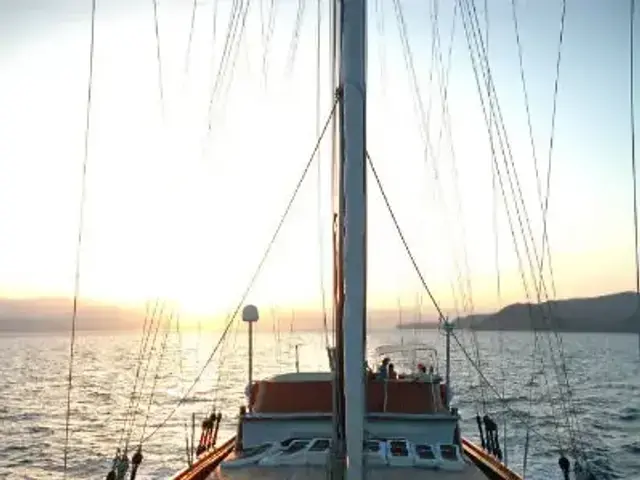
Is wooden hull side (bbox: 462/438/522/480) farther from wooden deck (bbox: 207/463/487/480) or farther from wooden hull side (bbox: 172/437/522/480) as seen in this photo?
wooden deck (bbox: 207/463/487/480)

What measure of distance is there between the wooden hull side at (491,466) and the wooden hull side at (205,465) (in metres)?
4.14

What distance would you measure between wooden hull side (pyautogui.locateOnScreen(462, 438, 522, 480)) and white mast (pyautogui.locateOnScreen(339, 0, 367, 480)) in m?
4.76

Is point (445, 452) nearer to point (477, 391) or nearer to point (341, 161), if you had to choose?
point (341, 161)

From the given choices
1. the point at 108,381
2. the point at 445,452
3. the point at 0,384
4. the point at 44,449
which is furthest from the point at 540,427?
the point at 0,384

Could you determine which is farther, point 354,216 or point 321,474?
point 321,474

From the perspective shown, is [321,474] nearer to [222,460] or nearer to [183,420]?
[222,460]

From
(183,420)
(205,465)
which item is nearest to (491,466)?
(205,465)

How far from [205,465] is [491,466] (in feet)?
14.4

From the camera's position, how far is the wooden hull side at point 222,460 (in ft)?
34.5

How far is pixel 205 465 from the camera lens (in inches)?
454

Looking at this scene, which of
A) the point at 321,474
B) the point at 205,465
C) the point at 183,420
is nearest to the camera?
the point at 321,474

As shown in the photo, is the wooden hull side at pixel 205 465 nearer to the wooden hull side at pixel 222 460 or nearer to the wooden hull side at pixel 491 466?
the wooden hull side at pixel 222 460

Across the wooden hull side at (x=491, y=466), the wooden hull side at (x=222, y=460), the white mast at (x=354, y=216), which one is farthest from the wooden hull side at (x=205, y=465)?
the white mast at (x=354, y=216)

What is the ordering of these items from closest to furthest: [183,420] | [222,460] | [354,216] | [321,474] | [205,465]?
[354,216]
[321,474]
[205,465]
[222,460]
[183,420]
